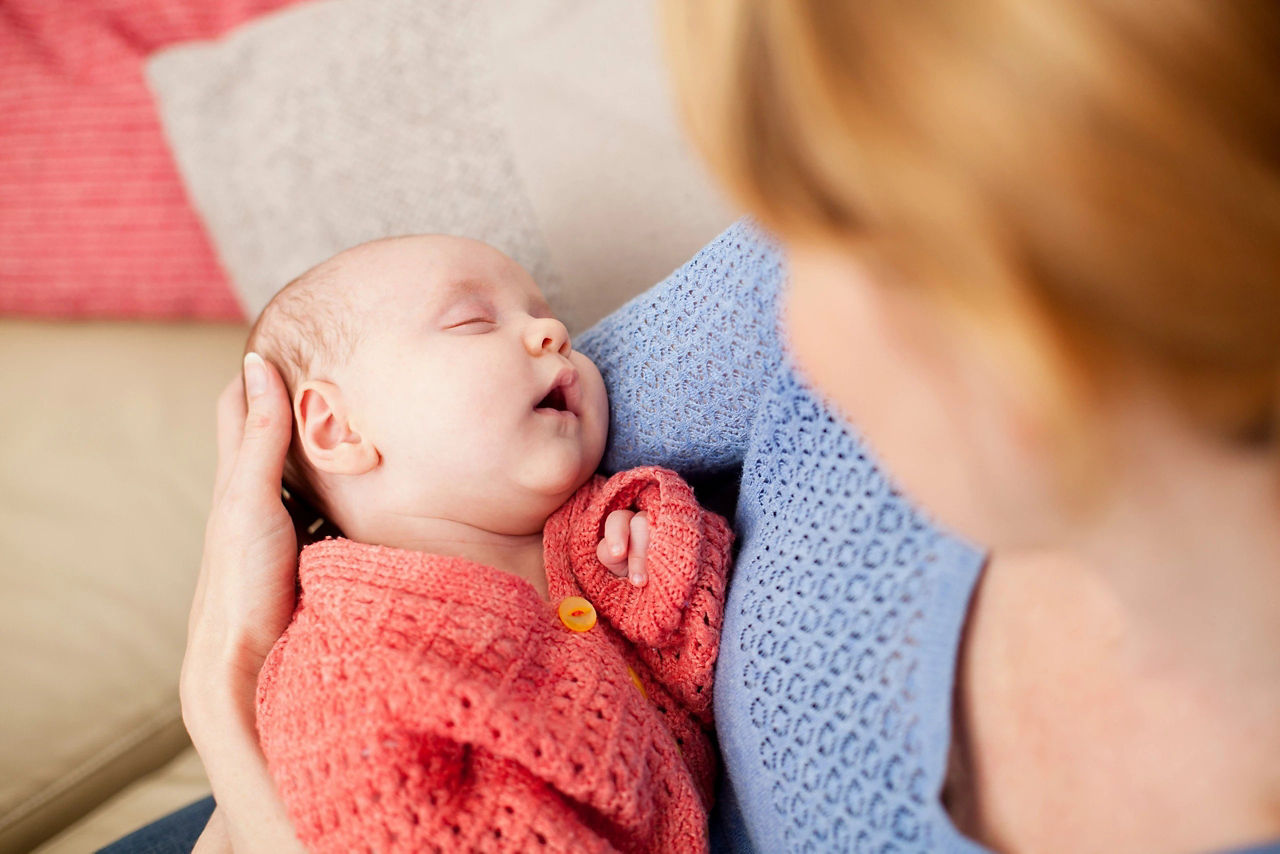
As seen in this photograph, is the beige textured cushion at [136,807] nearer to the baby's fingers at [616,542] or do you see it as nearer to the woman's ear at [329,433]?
the woman's ear at [329,433]

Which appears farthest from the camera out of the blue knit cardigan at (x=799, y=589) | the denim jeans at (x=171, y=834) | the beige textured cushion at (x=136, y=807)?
the beige textured cushion at (x=136, y=807)

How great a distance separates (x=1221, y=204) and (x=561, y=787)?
0.67 m

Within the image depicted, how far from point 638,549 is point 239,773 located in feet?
1.64

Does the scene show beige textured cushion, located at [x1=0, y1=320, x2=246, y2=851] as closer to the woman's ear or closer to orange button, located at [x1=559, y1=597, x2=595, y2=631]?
the woman's ear

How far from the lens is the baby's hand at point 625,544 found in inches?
40.5

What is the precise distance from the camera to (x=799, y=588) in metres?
0.81

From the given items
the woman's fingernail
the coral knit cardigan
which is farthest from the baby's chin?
the woman's fingernail

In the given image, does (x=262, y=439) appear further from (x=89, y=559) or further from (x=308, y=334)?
(x=89, y=559)

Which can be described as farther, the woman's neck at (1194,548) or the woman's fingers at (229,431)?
the woman's fingers at (229,431)

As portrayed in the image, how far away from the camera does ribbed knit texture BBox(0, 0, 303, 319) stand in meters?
1.59

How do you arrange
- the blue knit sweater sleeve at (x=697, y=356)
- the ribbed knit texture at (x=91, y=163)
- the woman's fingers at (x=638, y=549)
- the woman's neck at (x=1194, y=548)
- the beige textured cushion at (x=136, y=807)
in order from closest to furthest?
the woman's neck at (x=1194, y=548), the blue knit sweater sleeve at (x=697, y=356), the woman's fingers at (x=638, y=549), the beige textured cushion at (x=136, y=807), the ribbed knit texture at (x=91, y=163)

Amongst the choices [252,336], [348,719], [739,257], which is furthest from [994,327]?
[252,336]

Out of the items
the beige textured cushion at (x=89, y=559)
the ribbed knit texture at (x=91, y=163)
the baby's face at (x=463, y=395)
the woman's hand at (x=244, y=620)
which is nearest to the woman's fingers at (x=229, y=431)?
the woman's hand at (x=244, y=620)

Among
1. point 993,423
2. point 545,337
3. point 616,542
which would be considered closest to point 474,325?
point 545,337
